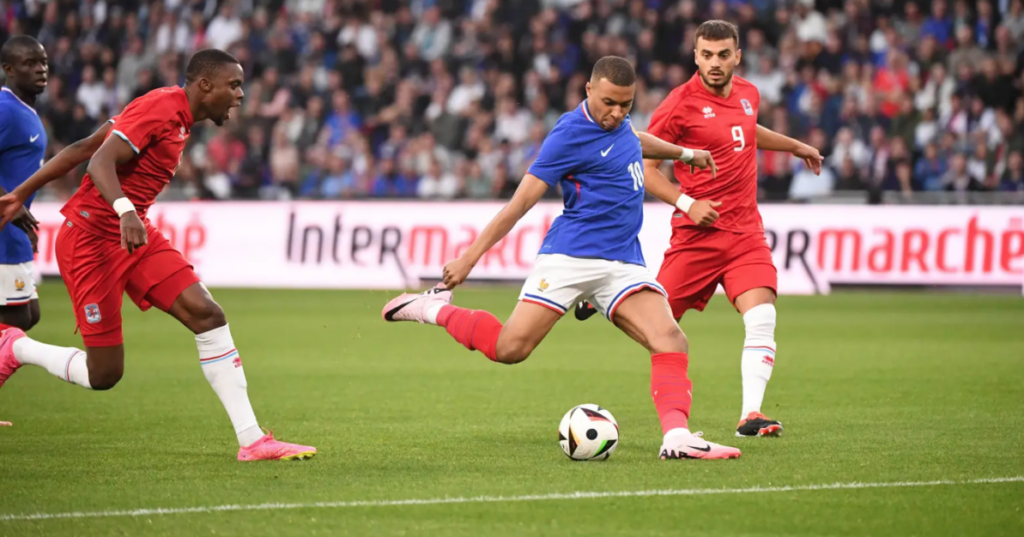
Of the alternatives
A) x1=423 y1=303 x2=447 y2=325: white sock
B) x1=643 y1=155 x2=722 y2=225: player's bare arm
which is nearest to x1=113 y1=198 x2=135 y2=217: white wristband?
x1=423 y1=303 x2=447 y2=325: white sock

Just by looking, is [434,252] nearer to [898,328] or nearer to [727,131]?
[898,328]

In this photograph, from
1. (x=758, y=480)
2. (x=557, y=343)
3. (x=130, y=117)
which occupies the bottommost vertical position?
(x=557, y=343)

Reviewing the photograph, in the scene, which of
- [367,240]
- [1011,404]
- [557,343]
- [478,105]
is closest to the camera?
[1011,404]

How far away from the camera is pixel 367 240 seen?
2058 cm

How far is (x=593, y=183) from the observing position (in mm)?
7355

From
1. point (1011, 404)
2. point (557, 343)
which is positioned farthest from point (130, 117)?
point (557, 343)

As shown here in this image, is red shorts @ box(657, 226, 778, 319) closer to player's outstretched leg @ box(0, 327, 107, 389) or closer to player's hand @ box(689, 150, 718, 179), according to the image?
player's hand @ box(689, 150, 718, 179)

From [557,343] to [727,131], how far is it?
6535 mm

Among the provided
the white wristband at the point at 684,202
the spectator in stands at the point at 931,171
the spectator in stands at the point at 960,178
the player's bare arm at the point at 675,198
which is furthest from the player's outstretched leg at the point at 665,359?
the spectator in stands at the point at 931,171

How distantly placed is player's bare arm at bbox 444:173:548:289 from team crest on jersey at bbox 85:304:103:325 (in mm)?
1906

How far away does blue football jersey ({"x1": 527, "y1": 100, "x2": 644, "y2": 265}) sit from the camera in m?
7.24

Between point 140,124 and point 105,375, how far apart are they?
4.69 ft

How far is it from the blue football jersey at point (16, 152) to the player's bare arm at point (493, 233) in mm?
3599

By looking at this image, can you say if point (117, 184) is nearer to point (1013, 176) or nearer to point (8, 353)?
point (8, 353)
